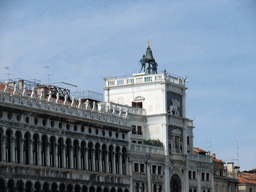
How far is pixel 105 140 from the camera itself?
82750 mm

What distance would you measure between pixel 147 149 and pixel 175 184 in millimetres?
8408

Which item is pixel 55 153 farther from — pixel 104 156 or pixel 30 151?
pixel 104 156

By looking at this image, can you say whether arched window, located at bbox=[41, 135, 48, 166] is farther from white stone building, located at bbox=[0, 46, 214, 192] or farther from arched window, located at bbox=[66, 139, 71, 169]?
arched window, located at bbox=[66, 139, 71, 169]

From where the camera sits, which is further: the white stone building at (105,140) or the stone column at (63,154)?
the stone column at (63,154)

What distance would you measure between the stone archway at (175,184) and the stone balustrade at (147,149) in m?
4.57

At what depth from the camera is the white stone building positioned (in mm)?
69812

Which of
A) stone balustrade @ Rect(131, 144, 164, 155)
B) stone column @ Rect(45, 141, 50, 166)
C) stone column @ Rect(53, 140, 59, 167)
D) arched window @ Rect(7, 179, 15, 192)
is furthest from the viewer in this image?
stone balustrade @ Rect(131, 144, 164, 155)

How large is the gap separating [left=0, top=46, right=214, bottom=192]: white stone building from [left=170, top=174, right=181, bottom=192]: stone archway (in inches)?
5.0

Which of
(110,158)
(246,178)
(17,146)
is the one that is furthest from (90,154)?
(246,178)

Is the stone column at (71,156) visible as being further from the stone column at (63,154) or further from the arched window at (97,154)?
the arched window at (97,154)

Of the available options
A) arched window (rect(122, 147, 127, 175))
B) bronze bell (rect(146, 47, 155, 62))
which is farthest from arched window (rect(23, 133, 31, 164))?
bronze bell (rect(146, 47, 155, 62))

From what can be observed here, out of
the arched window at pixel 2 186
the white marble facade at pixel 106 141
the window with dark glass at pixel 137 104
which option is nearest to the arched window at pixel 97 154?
the white marble facade at pixel 106 141

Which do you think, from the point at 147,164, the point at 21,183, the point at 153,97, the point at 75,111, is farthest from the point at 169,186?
the point at 21,183

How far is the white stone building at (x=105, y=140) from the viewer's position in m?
69.8
